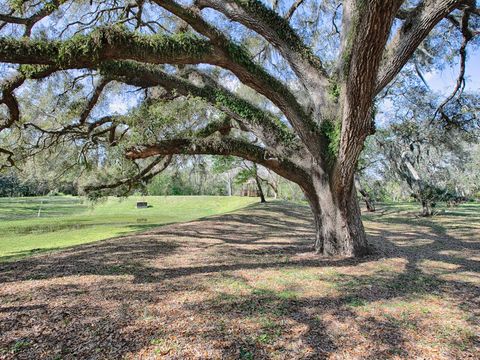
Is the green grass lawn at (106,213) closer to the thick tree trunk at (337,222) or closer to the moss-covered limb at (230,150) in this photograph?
the moss-covered limb at (230,150)

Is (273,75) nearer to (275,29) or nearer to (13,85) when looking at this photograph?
(275,29)

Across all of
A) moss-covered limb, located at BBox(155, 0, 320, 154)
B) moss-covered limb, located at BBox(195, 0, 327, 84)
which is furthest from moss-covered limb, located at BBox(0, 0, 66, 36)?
moss-covered limb, located at BBox(195, 0, 327, 84)

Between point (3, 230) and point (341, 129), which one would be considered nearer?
point (341, 129)

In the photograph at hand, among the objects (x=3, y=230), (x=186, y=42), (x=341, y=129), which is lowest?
(x=3, y=230)

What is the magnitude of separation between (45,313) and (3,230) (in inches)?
580

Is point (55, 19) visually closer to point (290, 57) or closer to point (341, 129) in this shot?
point (290, 57)

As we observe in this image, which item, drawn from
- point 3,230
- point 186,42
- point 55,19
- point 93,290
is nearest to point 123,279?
point 93,290

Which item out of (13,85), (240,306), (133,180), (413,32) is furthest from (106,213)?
(413,32)

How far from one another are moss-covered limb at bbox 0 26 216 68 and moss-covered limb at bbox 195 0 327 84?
3.84 feet

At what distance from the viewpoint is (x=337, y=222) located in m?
5.69

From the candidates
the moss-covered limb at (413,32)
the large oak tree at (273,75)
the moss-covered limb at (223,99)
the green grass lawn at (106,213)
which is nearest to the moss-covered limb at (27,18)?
the large oak tree at (273,75)

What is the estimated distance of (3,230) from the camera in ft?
47.8

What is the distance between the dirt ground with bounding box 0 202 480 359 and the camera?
257 centimetres

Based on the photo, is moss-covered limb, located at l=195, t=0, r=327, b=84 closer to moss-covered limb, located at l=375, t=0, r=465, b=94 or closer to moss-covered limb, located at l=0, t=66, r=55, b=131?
moss-covered limb, located at l=375, t=0, r=465, b=94
